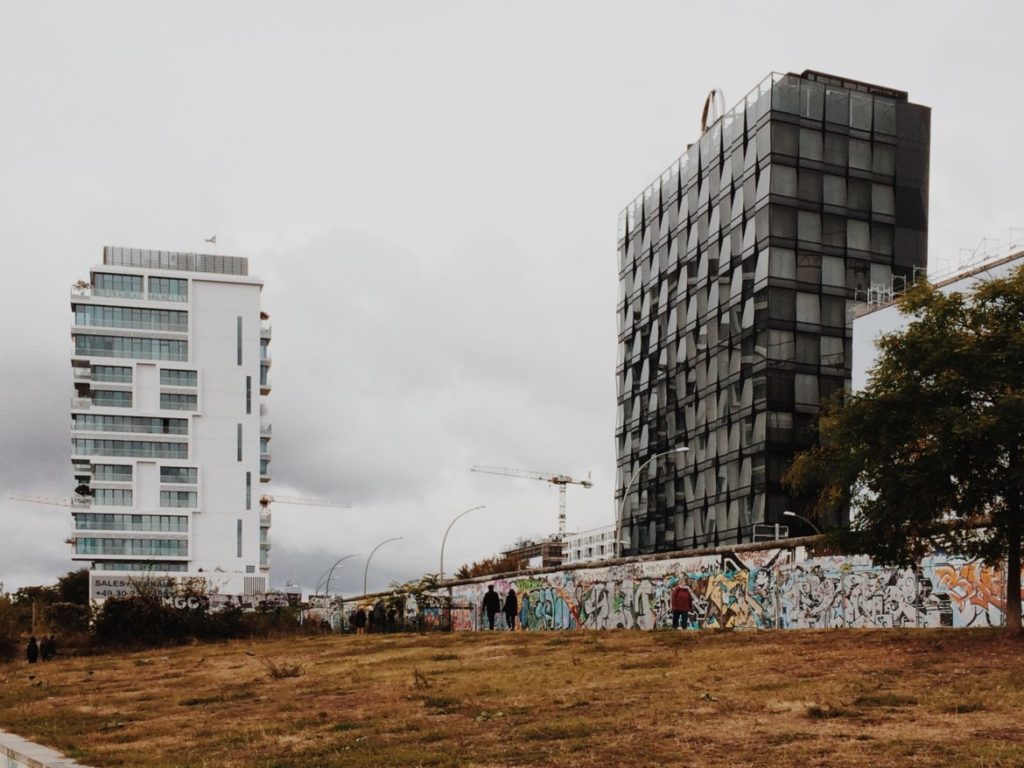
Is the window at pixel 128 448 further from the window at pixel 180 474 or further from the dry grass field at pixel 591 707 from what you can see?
the dry grass field at pixel 591 707

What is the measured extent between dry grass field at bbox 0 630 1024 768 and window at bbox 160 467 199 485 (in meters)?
91.8

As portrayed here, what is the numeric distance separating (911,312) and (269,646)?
25704mm

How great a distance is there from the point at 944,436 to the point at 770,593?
13.0 meters

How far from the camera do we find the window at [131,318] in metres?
117

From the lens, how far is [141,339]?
4653 inches

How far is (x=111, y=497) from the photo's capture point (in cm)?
11550

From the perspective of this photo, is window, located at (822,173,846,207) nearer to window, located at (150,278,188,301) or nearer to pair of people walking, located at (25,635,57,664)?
pair of people walking, located at (25,635,57,664)

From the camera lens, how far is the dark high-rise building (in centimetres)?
7494

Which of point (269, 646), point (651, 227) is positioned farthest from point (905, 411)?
point (651, 227)

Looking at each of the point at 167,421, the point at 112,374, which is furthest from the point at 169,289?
the point at 167,421

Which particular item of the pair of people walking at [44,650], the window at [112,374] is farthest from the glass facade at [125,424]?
the pair of people walking at [44,650]

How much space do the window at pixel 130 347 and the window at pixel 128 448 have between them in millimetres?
8507

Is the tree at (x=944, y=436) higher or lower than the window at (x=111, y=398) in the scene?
lower

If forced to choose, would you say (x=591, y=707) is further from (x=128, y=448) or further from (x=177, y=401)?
(x=177, y=401)
